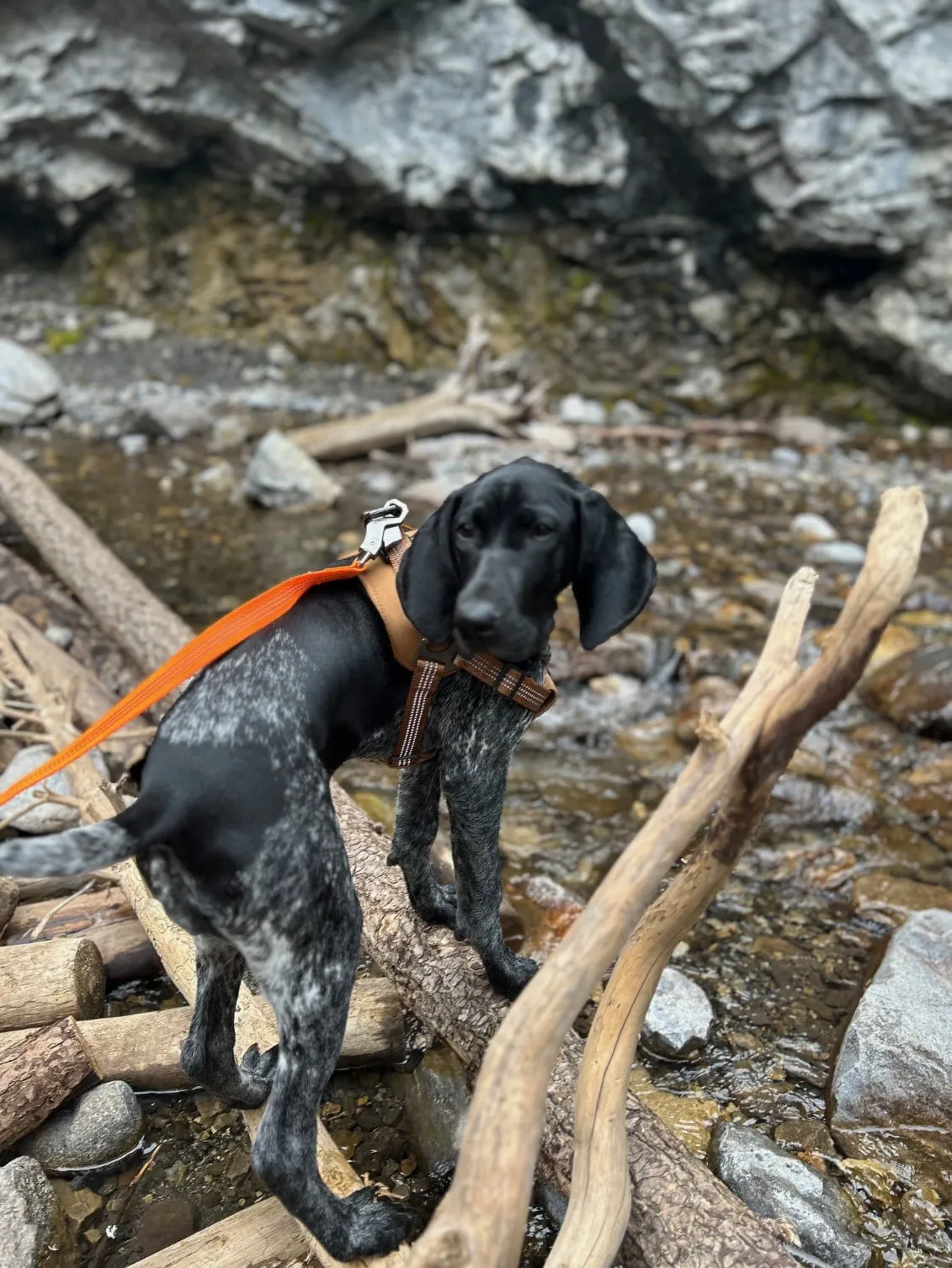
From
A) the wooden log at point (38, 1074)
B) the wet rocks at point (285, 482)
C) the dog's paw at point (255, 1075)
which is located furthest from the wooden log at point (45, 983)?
the wet rocks at point (285, 482)

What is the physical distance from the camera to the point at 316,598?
10.6ft

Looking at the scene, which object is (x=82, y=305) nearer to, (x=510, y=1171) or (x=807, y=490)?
(x=807, y=490)

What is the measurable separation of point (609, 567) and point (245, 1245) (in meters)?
2.37

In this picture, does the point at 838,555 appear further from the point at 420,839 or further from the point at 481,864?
the point at 481,864

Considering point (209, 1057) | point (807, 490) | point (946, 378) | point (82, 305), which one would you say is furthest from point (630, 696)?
point (82, 305)

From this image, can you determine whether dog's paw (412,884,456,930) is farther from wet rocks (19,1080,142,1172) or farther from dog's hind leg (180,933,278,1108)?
wet rocks (19,1080,142,1172)

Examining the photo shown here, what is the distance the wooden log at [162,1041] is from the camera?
3764mm

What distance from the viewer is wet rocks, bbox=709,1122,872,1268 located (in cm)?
332

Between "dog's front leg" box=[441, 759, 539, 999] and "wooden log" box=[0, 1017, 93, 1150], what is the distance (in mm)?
1454

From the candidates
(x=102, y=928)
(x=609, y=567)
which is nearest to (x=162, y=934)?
(x=102, y=928)

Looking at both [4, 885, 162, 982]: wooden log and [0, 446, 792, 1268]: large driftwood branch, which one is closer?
[0, 446, 792, 1268]: large driftwood branch

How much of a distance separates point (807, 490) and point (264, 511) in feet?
22.1

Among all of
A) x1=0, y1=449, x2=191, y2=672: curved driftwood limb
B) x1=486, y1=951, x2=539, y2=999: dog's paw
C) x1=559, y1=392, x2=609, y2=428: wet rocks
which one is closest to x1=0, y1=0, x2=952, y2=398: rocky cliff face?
x1=559, y1=392, x2=609, y2=428: wet rocks

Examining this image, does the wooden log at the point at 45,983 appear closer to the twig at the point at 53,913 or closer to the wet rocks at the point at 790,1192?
the twig at the point at 53,913
